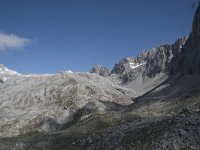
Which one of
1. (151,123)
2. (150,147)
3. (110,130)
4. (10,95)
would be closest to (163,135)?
(150,147)

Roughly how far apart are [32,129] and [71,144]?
79870 mm

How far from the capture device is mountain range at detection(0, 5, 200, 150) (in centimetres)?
4466

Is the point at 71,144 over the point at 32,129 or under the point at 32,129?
under

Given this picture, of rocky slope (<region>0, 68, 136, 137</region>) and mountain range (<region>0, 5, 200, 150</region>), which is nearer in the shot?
mountain range (<region>0, 5, 200, 150</region>)

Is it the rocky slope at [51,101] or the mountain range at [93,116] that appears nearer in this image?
the mountain range at [93,116]

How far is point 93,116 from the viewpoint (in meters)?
102

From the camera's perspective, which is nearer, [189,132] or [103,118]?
[189,132]

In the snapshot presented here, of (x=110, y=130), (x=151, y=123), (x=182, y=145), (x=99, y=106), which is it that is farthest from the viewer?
(x=99, y=106)

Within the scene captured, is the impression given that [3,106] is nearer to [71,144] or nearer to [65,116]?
[65,116]

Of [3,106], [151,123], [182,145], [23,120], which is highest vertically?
[3,106]

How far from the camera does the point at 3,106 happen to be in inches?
6284

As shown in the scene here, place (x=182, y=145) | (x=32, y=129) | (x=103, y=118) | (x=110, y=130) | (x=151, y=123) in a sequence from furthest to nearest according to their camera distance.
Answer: (x=32, y=129) < (x=103, y=118) < (x=110, y=130) < (x=151, y=123) < (x=182, y=145)

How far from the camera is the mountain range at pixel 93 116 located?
A: 4466 cm

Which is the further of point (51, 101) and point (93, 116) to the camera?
point (51, 101)
